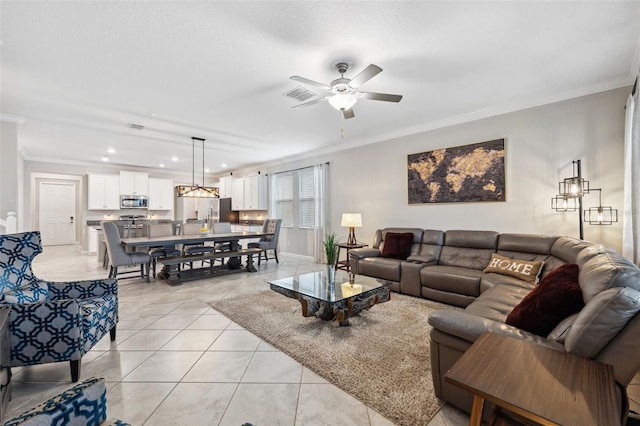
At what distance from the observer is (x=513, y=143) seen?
3873 millimetres

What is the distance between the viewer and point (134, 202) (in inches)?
324

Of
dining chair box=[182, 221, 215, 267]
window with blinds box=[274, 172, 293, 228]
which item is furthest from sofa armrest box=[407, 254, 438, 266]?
window with blinds box=[274, 172, 293, 228]

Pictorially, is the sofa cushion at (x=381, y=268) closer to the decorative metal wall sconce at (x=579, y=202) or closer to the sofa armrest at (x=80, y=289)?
the decorative metal wall sconce at (x=579, y=202)

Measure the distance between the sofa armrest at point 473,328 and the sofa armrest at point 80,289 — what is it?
2729 millimetres

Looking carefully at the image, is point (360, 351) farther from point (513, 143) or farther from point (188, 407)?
point (513, 143)

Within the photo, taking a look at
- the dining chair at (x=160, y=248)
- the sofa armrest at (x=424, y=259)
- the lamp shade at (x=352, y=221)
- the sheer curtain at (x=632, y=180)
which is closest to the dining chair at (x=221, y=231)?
the dining chair at (x=160, y=248)

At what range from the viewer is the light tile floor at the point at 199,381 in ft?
5.32

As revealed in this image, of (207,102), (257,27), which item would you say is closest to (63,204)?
(207,102)

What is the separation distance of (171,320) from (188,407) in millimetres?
1607

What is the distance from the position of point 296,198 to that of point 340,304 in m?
4.94

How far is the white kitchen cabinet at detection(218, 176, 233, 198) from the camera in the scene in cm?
920

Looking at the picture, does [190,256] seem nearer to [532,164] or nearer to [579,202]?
[532,164]

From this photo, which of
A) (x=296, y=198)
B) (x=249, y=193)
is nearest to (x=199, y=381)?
(x=296, y=198)

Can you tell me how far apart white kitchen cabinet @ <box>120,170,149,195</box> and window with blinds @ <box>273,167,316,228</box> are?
4.11 m
